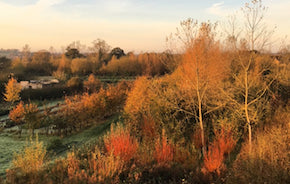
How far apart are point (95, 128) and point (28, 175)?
5883 mm

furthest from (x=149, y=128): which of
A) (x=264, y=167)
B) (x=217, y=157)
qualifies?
(x=264, y=167)

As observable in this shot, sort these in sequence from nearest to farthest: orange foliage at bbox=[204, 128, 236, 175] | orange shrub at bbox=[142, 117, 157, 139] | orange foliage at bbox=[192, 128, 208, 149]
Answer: orange foliage at bbox=[204, 128, 236, 175] → orange foliage at bbox=[192, 128, 208, 149] → orange shrub at bbox=[142, 117, 157, 139]

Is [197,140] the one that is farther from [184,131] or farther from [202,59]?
[202,59]

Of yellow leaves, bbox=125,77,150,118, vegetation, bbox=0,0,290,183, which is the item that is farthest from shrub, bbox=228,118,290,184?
yellow leaves, bbox=125,77,150,118

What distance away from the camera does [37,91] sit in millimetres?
20078

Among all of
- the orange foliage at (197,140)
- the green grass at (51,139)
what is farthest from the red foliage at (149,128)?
the green grass at (51,139)

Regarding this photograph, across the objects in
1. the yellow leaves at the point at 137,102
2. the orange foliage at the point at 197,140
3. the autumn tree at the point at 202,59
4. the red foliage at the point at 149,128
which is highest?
the autumn tree at the point at 202,59

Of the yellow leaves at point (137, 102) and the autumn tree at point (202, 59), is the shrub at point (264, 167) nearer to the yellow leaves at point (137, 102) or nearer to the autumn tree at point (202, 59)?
the autumn tree at point (202, 59)

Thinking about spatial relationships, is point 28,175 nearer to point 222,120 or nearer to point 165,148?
point 165,148

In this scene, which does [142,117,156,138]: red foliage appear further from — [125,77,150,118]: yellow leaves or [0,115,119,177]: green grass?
[0,115,119,177]: green grass

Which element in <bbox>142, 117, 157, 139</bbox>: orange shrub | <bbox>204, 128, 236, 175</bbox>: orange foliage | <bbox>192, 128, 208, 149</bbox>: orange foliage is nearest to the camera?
<bbox>204, 128, 236, 175</bbox>: orange foliage

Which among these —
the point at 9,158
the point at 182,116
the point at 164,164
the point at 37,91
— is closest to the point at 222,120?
the point at 182,116

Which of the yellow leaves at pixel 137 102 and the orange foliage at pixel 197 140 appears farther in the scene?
the yellow leaves at pixel 137 102

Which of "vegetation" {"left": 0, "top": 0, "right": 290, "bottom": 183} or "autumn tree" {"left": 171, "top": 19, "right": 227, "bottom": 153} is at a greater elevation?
"autumn tree" {"left": 171, "top": 19, "right": 227, "bottom": 153}
